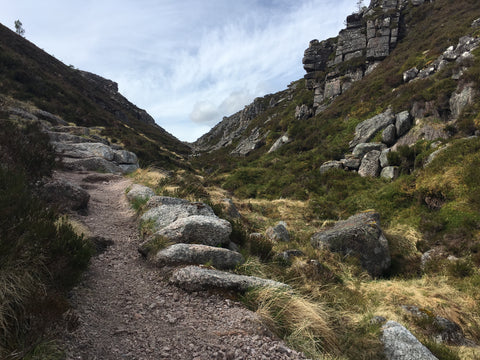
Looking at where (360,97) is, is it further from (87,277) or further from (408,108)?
(87,277)

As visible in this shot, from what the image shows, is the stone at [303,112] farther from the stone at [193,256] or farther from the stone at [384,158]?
the stone at [193,256]

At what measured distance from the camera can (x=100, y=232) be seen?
237 inches

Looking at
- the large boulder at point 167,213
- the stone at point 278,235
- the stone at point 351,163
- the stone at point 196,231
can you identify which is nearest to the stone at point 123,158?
the large boulder at point 167,213

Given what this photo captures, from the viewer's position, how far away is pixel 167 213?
6.34 metres

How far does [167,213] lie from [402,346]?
203 inches

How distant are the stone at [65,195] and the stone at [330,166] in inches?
558

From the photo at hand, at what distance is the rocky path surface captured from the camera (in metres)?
2.61

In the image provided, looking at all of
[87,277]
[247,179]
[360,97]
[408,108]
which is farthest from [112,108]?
[87,277]

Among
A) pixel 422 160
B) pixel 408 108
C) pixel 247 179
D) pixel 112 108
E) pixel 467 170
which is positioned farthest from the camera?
pixel 112 108

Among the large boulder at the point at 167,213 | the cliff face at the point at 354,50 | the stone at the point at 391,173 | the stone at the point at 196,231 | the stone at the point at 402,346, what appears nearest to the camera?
the stone at the point at 402,346

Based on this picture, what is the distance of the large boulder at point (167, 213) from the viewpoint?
602cm

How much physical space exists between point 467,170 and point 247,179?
547 inches

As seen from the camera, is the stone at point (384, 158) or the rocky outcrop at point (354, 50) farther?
the rocky outcrop at point (354, 50)

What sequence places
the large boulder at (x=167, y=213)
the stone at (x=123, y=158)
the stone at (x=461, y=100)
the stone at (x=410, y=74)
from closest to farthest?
the large boulder at (x=167, y=213)
the stone at (x=461, y=100)
the stone at (x=123, y=158)
the stone at (x=410, y=74)
